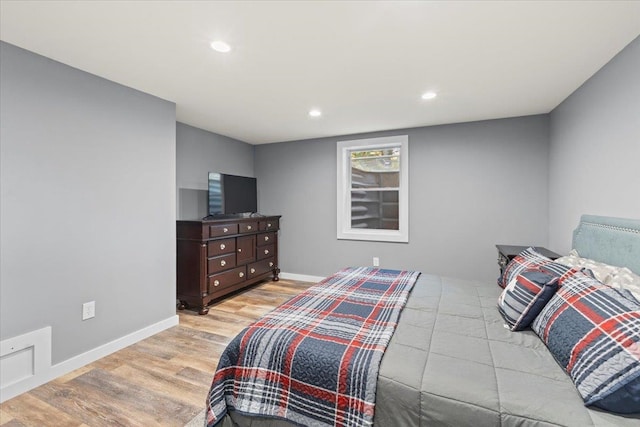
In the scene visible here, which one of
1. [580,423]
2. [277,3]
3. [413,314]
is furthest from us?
[413,314]

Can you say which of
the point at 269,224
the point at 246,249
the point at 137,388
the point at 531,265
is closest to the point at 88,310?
the point at 137,388

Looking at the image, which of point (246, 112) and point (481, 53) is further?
point (246, 112)

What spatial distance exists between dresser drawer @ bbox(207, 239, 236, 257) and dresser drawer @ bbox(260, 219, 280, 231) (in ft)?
2.16

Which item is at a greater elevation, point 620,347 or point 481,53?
point 481,53

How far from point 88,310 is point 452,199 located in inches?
162

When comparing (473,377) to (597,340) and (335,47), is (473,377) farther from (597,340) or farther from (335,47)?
(335,47)

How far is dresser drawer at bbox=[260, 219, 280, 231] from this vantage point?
448cm

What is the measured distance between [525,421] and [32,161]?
311 centimetres

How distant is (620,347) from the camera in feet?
3.35

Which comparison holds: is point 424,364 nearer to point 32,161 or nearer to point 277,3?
point 277,3

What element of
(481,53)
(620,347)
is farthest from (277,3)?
(620,347)

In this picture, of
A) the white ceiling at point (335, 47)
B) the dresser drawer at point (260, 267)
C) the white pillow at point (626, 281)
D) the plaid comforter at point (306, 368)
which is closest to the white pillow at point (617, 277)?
the white pillow at point (626, 281)

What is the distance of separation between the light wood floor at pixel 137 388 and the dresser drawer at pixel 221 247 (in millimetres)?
887

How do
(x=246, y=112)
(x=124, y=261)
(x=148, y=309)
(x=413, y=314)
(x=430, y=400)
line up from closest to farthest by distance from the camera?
(x=430, y=400) < (x=413, y=314) < (x=124, y=261) < (x=148, y=309) < (x=246, y=112)
